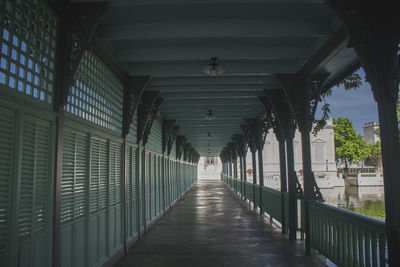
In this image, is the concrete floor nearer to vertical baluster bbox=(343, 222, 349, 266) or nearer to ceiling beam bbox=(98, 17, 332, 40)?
vertical baluster bbox=(343, 222, 349, 266)

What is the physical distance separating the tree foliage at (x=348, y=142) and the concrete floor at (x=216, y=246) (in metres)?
35.0

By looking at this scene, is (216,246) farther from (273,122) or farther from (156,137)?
(156,137)

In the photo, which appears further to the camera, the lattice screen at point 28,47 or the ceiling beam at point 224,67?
the ceiling beam at point 224,67

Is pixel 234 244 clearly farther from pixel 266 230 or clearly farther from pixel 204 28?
pixel 204 28

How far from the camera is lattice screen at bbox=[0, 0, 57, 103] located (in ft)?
8.33

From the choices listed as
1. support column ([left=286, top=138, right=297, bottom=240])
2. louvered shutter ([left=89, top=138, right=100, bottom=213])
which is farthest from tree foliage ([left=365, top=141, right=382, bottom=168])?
louvered shutter ([left=89, top=138, right=100, bottom=213])

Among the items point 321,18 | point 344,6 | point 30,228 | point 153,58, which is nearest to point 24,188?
point 30,228

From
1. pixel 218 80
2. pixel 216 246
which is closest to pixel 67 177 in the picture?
pixel 216 246

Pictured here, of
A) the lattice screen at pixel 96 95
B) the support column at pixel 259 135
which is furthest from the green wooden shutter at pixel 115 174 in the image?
the support column at pixel 259 135

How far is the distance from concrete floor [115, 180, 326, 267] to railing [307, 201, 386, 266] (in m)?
0.51

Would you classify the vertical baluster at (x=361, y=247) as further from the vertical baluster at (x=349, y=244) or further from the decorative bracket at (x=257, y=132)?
the decorative bracket at (x=257, y=132)

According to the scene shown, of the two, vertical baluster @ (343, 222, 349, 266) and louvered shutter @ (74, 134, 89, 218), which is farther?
vertical baluster @ (343, 222, 349, 266)

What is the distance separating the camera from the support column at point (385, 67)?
10.3 feet

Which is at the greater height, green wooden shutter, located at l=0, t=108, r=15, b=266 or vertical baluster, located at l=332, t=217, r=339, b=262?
green wooden shutter, located at l=0, t=108, r=15, b=266
